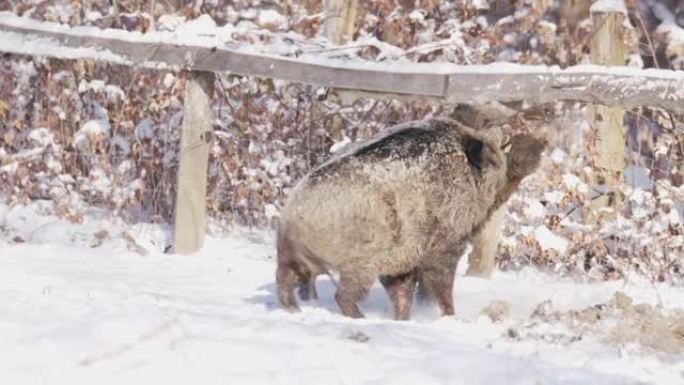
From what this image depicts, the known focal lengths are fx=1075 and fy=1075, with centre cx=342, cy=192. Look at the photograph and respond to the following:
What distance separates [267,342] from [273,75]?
4.25 meters

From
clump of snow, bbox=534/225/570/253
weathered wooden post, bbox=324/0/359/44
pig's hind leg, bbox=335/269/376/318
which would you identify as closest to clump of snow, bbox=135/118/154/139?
weathered wooden post, bbox=324/0/359/44

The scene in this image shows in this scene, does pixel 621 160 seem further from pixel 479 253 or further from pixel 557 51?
pixel 557 51

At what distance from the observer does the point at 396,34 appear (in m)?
11.2

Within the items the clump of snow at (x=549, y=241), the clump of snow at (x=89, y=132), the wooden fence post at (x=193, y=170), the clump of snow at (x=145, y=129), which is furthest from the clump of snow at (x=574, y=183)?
the clump of snow at (x=89, y=132)

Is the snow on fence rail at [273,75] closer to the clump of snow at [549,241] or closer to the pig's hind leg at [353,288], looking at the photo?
the clump of snow at [549,241]

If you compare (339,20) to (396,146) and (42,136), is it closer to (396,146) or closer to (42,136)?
(42,136)

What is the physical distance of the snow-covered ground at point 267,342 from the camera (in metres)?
4.05

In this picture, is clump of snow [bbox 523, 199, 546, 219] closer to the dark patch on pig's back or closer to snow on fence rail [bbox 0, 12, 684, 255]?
snow on fence rail [bbox 0, 12, 684, 255]

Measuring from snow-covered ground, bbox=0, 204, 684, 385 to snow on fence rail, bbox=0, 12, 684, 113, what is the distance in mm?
1386

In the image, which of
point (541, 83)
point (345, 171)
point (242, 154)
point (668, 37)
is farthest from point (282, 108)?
point (668, 37)

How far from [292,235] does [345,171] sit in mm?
477

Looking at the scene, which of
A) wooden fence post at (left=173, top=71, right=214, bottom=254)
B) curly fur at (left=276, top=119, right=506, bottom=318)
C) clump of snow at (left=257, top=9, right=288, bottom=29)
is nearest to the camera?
curly fur at (left=276, top=119, right=506, bottom=318)

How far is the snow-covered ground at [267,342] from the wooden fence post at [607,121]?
4.56 feet

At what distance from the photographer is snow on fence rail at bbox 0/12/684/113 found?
7.09 meters
